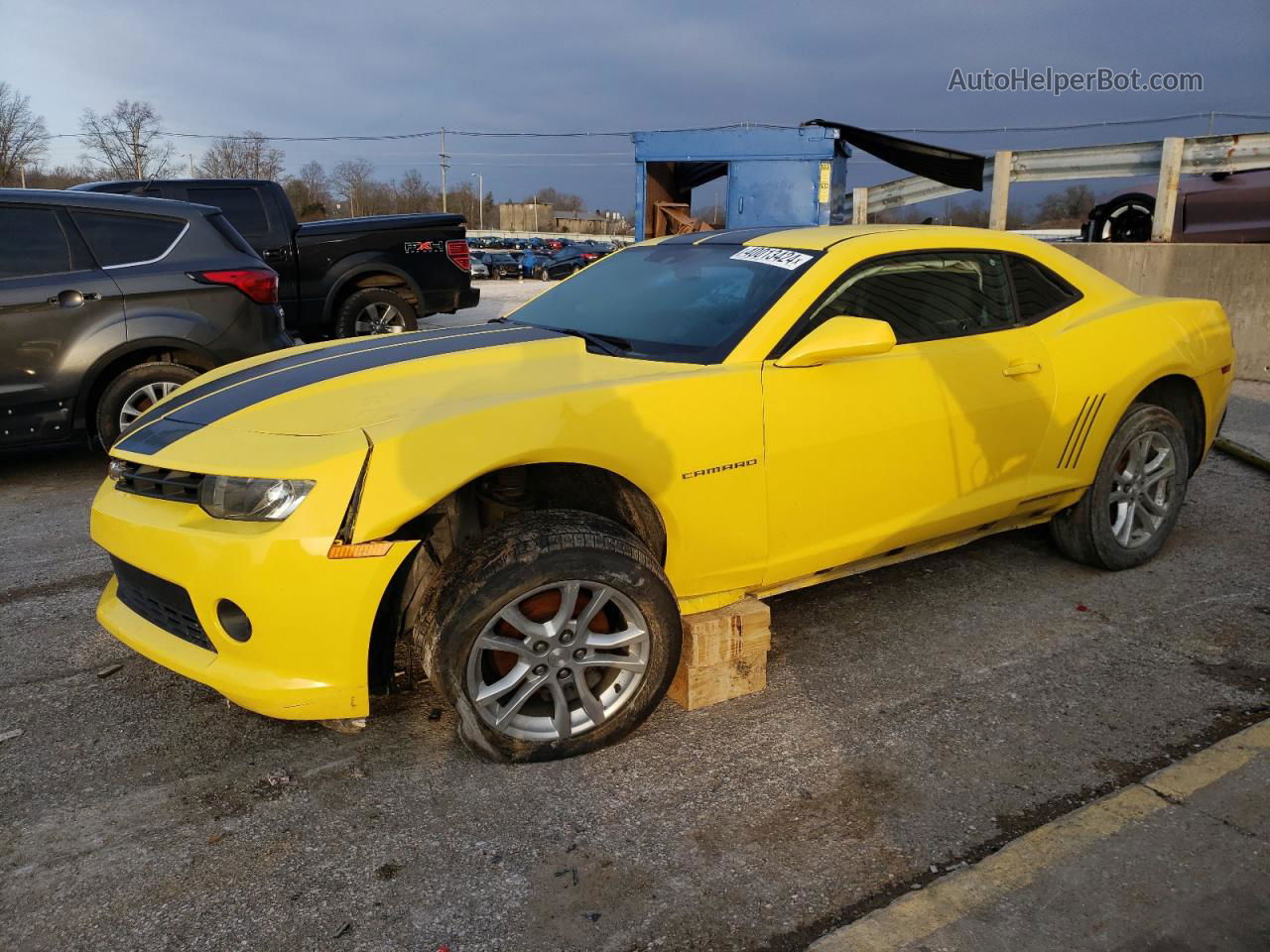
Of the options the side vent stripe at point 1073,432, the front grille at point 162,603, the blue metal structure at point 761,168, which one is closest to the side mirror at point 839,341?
the side vent stripe at point 1073,432

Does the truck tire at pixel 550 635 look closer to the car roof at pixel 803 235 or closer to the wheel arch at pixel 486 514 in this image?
the wheel arch at pixel 486 514

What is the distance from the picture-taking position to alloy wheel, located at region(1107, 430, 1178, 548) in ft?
14.0

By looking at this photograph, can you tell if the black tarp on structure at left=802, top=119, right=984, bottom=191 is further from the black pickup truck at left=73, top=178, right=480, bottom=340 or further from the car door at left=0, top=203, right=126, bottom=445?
the car door at left=0, top=203, right=126, bottom=445

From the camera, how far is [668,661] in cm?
290

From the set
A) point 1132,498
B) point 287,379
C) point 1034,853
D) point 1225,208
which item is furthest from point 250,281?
point 1225,208

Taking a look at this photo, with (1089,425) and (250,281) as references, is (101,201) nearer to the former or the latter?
(250,281)

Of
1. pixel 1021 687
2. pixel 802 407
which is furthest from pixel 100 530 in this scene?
pixel 1021 687

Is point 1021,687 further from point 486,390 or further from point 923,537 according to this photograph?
point 486,390

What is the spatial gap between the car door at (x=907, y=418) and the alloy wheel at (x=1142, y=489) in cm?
74

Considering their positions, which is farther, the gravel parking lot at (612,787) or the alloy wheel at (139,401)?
the alloy wheel at (139,401)

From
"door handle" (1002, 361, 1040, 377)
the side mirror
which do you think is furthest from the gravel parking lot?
the side mirror

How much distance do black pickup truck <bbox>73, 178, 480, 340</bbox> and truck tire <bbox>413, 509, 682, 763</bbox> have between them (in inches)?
269

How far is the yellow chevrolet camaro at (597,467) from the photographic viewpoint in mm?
2541

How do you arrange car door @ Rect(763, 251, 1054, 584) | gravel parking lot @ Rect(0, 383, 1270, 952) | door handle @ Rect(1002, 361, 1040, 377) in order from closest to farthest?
gravel parking lot @ Rect(0, 383, 1270, 952) → car door @ Rect(763, 251, 1054, 584) → door handle @ Rect(1002, 361, 1040, 377)
